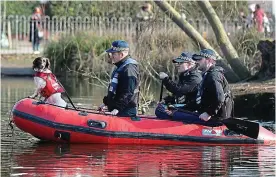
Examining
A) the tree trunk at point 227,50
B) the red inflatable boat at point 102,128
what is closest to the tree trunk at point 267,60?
the tree trunk at point 227,50

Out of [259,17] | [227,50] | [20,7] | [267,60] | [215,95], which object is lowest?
[215,95]

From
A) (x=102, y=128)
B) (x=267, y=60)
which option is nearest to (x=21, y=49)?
(x=267, y=60)

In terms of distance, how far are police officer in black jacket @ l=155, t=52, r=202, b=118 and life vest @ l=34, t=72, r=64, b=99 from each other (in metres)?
1.65

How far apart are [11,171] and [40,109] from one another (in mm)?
2891

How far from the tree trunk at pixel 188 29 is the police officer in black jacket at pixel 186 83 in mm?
6809

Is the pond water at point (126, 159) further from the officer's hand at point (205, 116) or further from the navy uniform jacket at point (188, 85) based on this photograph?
the navy uniform jacket at point (188, 85)

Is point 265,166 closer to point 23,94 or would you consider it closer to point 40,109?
point 40,109

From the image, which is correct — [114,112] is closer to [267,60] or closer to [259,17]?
[267,60]

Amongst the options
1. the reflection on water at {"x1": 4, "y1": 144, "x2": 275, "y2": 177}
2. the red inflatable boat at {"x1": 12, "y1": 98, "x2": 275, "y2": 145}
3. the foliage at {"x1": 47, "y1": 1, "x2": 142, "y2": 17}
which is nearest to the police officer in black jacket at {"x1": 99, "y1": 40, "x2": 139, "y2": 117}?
the red inflatable boat at {"x1": 12, "y1": 98, "x2": 275, "y2": 145}

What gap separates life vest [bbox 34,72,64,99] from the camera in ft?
47.8

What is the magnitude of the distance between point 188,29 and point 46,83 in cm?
885

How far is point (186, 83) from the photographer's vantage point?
14820 millimetres

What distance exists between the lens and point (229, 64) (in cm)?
2398

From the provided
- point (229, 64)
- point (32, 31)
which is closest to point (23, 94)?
point (229, 64)
